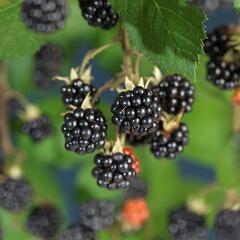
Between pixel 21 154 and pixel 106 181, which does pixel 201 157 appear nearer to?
pixel 21 154

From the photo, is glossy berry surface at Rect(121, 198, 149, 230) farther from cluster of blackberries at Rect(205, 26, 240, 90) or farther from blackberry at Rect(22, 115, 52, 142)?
cluster of blackberries at Rect(205, 26, 240, 90)

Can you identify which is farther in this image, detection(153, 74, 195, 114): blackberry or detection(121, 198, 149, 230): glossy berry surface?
detection(121, 198, 149, 230): glossy berry surface

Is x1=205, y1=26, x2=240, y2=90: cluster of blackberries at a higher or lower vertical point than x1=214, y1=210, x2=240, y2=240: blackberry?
higher

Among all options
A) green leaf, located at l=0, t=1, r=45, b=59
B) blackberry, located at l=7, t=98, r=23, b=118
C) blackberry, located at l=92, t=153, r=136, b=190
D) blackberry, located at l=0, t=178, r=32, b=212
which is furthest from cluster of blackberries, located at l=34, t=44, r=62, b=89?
blackberry, located at l=92, t=153, r=136, b=190

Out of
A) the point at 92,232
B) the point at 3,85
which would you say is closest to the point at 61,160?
the point at 3,85

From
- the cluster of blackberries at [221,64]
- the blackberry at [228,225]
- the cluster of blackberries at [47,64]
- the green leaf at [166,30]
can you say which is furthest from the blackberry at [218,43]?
the cluster of blackberries at [47,64]

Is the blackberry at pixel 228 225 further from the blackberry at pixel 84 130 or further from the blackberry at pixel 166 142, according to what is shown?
the blackberry at pixel 84 130
